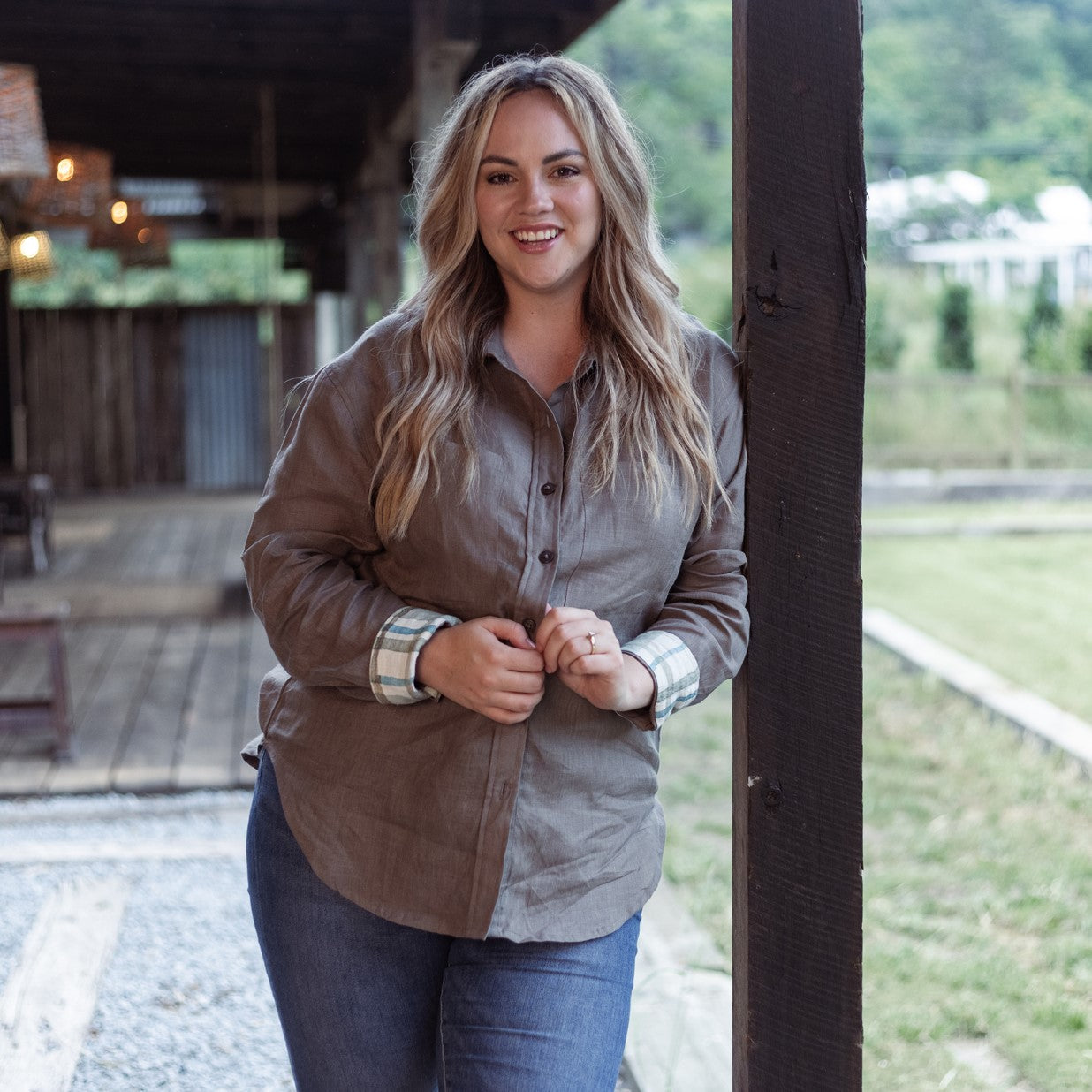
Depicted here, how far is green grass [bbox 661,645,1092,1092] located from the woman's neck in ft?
6.16

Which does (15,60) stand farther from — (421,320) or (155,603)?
(421,320)

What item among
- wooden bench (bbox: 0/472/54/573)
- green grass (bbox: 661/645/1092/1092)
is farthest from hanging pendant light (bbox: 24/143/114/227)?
green grass (bbox: 661/645/1092/1092)

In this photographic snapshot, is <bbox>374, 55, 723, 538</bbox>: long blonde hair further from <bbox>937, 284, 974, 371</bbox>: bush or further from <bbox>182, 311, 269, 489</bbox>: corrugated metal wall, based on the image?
<bbox>937, 284, 974, 371</bbox>: bush

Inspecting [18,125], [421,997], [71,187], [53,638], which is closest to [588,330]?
[421,997]

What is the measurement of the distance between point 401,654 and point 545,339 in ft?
1.34

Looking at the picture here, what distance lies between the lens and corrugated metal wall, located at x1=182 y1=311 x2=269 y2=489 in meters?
12.1

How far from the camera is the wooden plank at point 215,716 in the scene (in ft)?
14.4

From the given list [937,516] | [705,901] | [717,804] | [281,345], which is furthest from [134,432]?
[705,901]

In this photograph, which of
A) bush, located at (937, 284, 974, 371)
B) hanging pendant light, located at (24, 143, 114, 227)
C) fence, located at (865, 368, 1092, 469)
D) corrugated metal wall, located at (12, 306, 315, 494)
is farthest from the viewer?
bush, located at (937, 284, 974, 371)

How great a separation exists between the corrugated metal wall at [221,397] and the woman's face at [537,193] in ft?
35.7

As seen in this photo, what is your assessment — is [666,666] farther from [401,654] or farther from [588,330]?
[588,330]

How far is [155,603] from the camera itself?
702 cm

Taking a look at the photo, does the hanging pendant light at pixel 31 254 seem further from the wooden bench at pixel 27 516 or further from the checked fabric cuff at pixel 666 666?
→ the checked fabric cuff at pixel 666 666

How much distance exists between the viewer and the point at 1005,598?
797 cm
